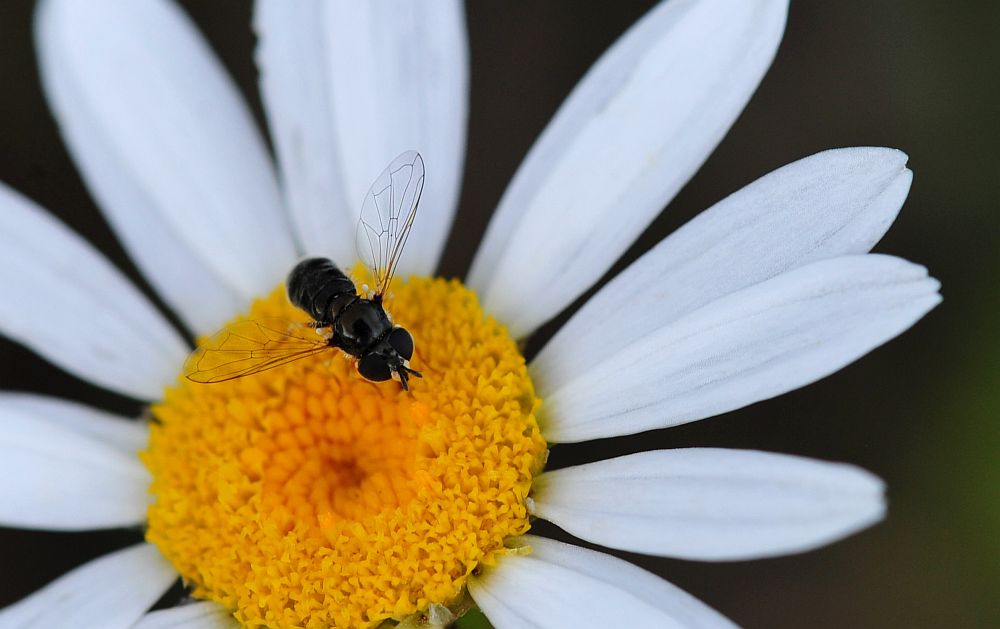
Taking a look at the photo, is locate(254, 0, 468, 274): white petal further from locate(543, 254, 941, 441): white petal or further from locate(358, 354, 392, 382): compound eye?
locate(543, 254, 941, 441): white petal

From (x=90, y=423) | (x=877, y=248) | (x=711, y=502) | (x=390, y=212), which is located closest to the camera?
(x=711, y=502)

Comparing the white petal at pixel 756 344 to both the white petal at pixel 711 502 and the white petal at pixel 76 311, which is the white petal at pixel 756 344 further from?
the white petal at pixel 76 311

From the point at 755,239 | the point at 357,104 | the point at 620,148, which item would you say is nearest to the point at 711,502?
the point at 755,239

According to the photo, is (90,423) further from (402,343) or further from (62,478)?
(402,343)

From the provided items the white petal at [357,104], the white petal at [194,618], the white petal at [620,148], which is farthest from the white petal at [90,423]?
the white petal at [620,148]

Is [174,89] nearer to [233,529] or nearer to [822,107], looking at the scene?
[233,529]

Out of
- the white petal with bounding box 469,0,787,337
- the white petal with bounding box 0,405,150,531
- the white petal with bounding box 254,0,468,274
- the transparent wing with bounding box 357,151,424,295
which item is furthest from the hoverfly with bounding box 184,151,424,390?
the white petal with bounding box 0,405,150,531
